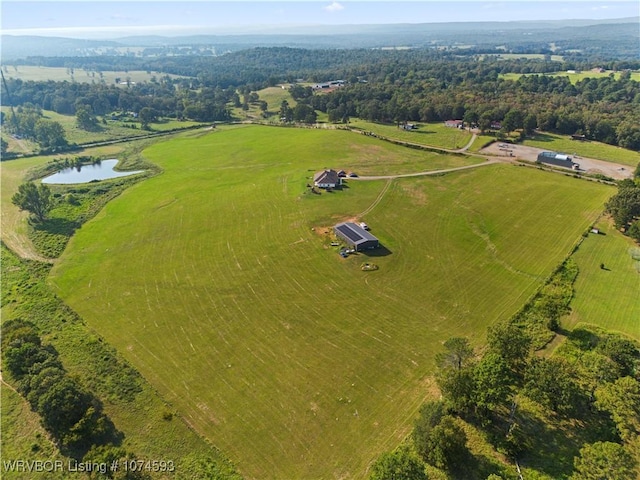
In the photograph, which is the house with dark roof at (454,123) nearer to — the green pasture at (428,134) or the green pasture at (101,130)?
the green pasture at (428,134)

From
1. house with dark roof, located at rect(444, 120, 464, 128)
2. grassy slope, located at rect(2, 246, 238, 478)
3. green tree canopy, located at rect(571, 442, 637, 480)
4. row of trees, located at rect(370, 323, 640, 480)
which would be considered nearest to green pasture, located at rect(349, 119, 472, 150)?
house with dark roof, located at rect(444, 120, 464, 128)

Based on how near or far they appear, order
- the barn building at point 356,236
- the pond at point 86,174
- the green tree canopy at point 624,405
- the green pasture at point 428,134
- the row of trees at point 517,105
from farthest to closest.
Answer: the row of trees at point 517,105 → the green pasture at point 428,134 → the pond at point 86,174 → the barn building at point 356,236 → the green tree canopy at point 624,405

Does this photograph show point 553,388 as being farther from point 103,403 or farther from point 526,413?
point 103,403

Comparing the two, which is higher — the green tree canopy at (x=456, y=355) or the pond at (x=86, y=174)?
the green tree canopy at (x=456, y=355)

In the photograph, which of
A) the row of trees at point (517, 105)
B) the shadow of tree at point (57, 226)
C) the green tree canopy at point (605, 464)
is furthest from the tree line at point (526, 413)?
the row of trees at point (517, 105)

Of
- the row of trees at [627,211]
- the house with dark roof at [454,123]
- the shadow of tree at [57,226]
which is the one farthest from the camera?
the house with dark roof at [454,123]

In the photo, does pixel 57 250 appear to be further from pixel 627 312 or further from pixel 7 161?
pixel 627 312

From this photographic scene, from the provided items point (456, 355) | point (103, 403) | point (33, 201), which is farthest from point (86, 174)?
point (456, 355)
